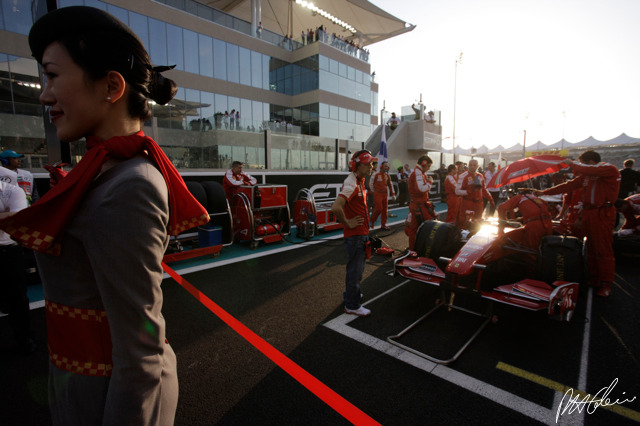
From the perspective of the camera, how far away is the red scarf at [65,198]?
2.43 ft

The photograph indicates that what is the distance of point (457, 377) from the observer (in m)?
2.76

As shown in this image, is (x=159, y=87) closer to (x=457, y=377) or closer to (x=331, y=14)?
(x=457, y=377)

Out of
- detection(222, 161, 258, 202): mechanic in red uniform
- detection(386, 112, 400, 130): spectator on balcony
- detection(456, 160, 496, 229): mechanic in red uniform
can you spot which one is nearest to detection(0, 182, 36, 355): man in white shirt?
detection(222, 161, 258, 202): mechanic in red uniform

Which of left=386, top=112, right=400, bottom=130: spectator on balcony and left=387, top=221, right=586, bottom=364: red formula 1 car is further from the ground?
left=386, top=112, right=400, bottom=130: spectator on balcony

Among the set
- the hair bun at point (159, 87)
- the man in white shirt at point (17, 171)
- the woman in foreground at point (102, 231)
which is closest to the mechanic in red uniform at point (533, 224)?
the hair bun at point (159, 87)

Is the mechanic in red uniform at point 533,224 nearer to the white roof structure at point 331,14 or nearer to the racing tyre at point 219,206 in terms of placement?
the racing tyre at point 219,206

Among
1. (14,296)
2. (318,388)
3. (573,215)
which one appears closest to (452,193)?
(573,215)

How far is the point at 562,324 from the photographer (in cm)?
379

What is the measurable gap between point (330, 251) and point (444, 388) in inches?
175

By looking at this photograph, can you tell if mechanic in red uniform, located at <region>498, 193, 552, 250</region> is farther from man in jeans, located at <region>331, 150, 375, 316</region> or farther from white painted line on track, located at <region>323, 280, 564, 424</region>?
man in jeans, located at <region>331, 150, 375, 316</region>

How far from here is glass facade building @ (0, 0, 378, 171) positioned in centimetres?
992

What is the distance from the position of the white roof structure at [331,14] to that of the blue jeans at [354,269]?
113 ft

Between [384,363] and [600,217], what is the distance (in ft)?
14.1

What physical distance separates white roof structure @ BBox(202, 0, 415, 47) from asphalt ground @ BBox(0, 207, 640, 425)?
115ft
